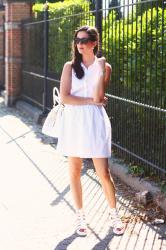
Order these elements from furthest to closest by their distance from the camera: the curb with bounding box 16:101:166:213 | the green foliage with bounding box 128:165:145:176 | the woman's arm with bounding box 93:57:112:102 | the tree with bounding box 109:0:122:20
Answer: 1. the tree with bounding box 109:0:122:20
2. the green foliage with bounding box 128:165:145:176
3. the curb with bounding box 16:101:166:213
4. the woman's arm with bounding box 93:57:112:102

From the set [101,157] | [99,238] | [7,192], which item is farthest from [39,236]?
[7,192]

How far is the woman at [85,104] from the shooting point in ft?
17.6

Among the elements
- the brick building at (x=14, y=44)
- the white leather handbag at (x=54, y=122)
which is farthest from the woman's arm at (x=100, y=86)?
the brick building at (x=14, y=44)

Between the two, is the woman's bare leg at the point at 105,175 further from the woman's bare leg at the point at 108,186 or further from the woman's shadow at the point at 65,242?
the woman's shadow at the point at 65,242

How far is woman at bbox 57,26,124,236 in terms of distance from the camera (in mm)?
5375

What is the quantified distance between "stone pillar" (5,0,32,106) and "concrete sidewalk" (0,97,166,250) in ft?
21.8

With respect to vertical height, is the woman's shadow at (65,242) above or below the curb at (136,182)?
Result: below

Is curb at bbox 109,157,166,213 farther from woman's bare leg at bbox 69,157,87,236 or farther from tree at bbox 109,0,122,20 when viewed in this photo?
tree at bbox 109,0,122,20

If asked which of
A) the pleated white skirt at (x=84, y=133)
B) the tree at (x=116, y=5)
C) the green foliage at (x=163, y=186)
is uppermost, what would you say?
the tree at (x=116, y=5)

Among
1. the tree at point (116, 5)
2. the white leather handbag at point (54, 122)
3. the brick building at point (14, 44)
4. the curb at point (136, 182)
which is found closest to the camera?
the white leather handbag at point (54, 122)

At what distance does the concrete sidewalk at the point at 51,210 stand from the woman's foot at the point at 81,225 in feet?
0.20

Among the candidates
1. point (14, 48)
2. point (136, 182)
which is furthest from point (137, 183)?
point (14, 48)

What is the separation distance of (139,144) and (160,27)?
4.98ft

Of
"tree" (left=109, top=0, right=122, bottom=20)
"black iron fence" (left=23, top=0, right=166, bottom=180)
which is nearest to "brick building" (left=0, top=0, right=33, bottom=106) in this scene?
"black iron fence" (left=23, top=0, right=166, bottom=180)
